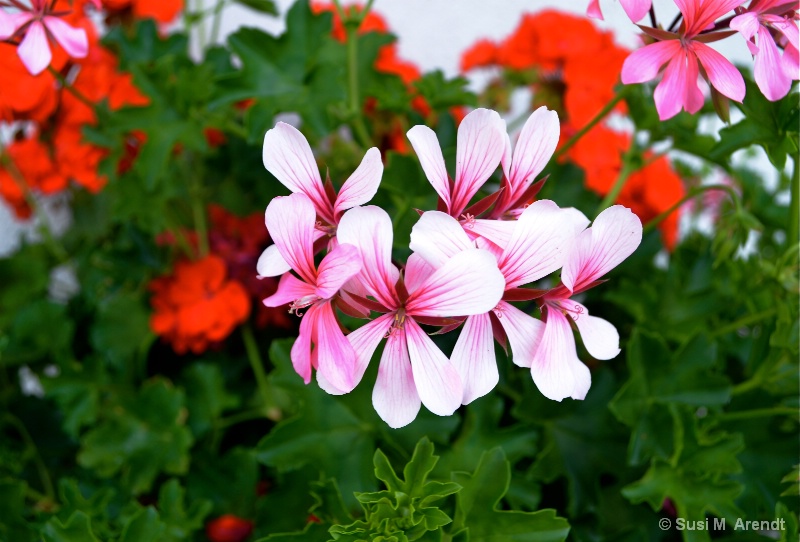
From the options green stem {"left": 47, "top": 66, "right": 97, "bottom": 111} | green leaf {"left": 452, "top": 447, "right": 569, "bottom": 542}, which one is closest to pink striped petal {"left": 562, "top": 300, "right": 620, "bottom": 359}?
green leaf {"left": 452, "top": 447, "right": 569, "bottom": 542}

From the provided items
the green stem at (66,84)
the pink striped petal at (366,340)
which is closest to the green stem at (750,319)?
the pink striped petal at (366,340)

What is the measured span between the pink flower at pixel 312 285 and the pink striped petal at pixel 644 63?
21cm

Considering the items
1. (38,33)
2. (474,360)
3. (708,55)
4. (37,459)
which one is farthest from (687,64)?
(37,459)

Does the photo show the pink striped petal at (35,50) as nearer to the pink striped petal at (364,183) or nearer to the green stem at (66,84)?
the green stem at (66,84)

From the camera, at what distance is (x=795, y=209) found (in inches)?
22.7

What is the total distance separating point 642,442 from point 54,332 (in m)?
0.63

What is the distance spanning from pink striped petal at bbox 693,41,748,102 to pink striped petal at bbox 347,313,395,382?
253mm

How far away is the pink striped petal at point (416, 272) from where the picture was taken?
0.38m

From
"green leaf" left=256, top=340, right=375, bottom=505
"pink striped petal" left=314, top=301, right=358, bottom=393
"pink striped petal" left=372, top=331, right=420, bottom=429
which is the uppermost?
"pink striped petal" left=314, top=301, right=358, bottom=393

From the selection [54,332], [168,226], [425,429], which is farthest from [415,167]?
[54,332]

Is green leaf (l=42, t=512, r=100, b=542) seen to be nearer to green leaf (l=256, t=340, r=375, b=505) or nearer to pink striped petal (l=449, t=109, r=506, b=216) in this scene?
green leaf (l=256, t=340, r=375, b=505)

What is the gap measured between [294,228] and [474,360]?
0.38ft

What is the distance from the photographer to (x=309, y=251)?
389 millimetres

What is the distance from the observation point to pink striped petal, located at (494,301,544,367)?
402mm
